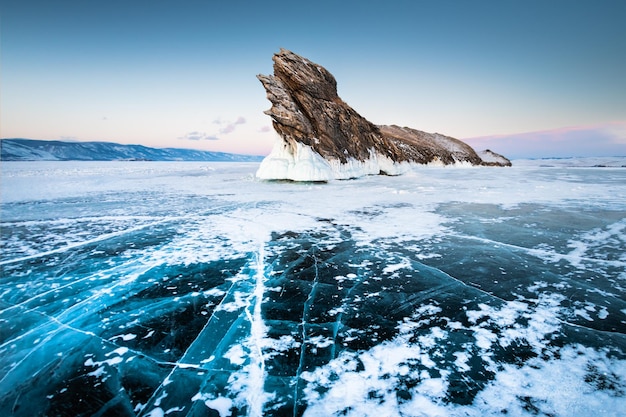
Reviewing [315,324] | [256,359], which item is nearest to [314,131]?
[315,324]

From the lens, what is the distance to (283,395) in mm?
1912

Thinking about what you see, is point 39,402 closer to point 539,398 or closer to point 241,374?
point 241,374

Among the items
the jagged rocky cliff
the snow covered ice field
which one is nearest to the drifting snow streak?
the snow covered ice field

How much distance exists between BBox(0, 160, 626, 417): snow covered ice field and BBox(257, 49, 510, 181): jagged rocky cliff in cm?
1379

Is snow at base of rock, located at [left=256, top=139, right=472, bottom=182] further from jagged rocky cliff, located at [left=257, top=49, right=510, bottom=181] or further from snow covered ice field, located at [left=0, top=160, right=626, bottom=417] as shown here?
snow covered ice field, located at [left=0, top=160, right=626, bottom=417]

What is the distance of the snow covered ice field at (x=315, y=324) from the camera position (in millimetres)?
1893

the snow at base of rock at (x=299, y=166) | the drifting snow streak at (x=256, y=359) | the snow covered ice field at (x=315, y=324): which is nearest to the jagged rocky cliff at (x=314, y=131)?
the snow at base of rock at (x=299, y=166)

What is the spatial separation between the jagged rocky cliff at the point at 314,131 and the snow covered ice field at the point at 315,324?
45.2 ft

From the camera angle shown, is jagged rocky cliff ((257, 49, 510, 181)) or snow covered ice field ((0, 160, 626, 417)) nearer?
snow covered ice field ((0, 160, 626, 417))

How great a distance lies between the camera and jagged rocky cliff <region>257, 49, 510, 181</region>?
1911 cm

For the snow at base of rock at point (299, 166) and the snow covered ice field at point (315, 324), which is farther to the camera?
the snow at base of rock at point (299, 166)

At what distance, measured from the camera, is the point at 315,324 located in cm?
273

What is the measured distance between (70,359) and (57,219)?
7.25 metres

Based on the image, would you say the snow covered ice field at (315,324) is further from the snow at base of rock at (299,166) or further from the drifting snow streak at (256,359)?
the snow at base of rock at (299,166)
